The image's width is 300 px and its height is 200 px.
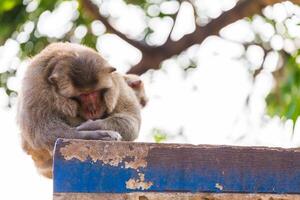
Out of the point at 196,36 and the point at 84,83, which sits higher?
the point at 84,83

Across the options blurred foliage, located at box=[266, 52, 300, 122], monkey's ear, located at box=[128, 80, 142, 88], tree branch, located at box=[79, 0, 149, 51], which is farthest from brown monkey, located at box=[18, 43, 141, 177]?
tree branch, located at box=[79, 0, 149, 51]

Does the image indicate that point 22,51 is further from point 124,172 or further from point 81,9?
point 124,172

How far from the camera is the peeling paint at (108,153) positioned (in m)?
3.54

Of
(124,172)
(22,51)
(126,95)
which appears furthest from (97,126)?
(22,51)

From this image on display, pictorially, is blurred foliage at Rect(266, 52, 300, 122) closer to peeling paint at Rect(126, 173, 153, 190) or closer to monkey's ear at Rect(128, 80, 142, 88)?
monkey's ear at Rect(128, 80, 142, 88)

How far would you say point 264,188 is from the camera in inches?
145

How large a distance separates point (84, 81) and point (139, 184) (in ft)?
3.88

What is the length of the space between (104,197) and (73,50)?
4.85 feet

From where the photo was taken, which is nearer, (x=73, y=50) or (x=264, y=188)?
(x=264, y=188)

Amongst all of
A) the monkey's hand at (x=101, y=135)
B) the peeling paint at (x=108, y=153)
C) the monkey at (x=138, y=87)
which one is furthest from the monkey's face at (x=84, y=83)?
the monkey at (x=138, y=87)

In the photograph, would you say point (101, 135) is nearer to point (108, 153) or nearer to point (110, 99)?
point (110, 99)

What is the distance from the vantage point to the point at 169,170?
3.62m

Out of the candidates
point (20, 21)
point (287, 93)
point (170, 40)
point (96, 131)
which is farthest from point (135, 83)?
point (20, 21)

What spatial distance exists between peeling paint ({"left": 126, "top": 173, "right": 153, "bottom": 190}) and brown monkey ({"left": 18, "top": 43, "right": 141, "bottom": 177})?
0.88m
